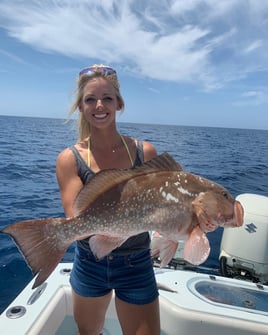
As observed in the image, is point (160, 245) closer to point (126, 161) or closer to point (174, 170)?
point (174, 170)

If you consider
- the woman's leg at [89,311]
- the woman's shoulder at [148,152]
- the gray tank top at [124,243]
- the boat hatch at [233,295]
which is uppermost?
the woman's shoulder at [148,152]

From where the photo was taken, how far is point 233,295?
4.22 meters

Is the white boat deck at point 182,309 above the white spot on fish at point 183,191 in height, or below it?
below

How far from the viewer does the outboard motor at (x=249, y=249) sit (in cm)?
527

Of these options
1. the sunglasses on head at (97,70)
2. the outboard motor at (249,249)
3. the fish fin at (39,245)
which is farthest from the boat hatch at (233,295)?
the sunglasses on head at (97,70)

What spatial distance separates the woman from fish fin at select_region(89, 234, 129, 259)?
0.31 meters

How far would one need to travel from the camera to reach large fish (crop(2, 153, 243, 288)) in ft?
7.59

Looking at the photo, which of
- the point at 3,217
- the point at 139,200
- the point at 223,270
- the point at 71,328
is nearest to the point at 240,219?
the point at 139,200

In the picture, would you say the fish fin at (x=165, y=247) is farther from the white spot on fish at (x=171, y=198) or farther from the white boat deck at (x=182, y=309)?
the white boat deck at (x=182, y=309)

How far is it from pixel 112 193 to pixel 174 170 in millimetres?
507

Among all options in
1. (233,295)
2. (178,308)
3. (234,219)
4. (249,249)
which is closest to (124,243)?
(234,219)

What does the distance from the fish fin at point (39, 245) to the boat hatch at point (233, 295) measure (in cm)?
247

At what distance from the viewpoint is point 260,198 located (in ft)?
19.5

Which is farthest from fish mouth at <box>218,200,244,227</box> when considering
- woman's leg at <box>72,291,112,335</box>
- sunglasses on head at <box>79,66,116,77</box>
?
sunglasses on head at <box>79,66,116,77</box>
